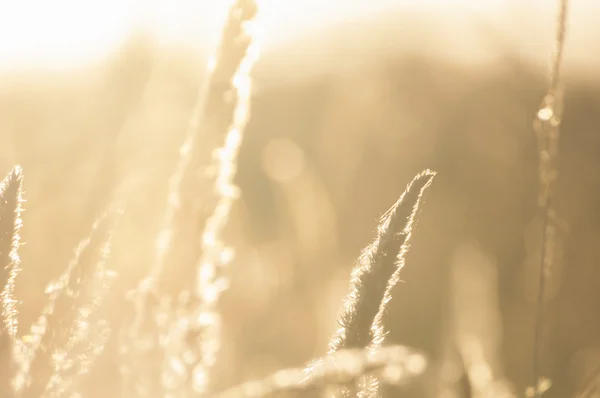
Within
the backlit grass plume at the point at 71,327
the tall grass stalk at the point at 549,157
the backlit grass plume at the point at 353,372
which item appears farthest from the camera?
the tall grass stalk at the point at 549,157

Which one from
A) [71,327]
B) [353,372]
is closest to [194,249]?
[71,327]

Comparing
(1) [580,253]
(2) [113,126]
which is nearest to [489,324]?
(2) [113,126]

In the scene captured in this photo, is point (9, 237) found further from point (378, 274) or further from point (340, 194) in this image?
point (340, 194)

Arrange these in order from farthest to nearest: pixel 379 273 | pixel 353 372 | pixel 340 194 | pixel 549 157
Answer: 1. pixel 340 194
2. pixel 549 157
3. pixel 379 273
4. pixel 353 372

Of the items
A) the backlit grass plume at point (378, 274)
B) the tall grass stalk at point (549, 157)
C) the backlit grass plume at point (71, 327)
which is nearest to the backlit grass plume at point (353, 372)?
the backlit grass plume at point (378, 274)

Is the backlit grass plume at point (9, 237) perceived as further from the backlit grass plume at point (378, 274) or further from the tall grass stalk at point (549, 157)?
the tall grass stalk at point (549, 157)

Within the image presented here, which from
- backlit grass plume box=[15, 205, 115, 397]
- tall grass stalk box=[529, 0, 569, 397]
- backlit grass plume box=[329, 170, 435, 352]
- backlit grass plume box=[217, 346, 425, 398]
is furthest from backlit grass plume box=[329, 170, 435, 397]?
tall grass stalk box=[529, 0, 569, 397]

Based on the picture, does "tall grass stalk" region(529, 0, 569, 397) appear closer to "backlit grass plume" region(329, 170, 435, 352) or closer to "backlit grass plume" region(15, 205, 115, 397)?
"backlit grass plume" region(329, 170, 435, 352)

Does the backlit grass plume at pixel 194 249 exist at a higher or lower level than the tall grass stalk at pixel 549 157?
lower
